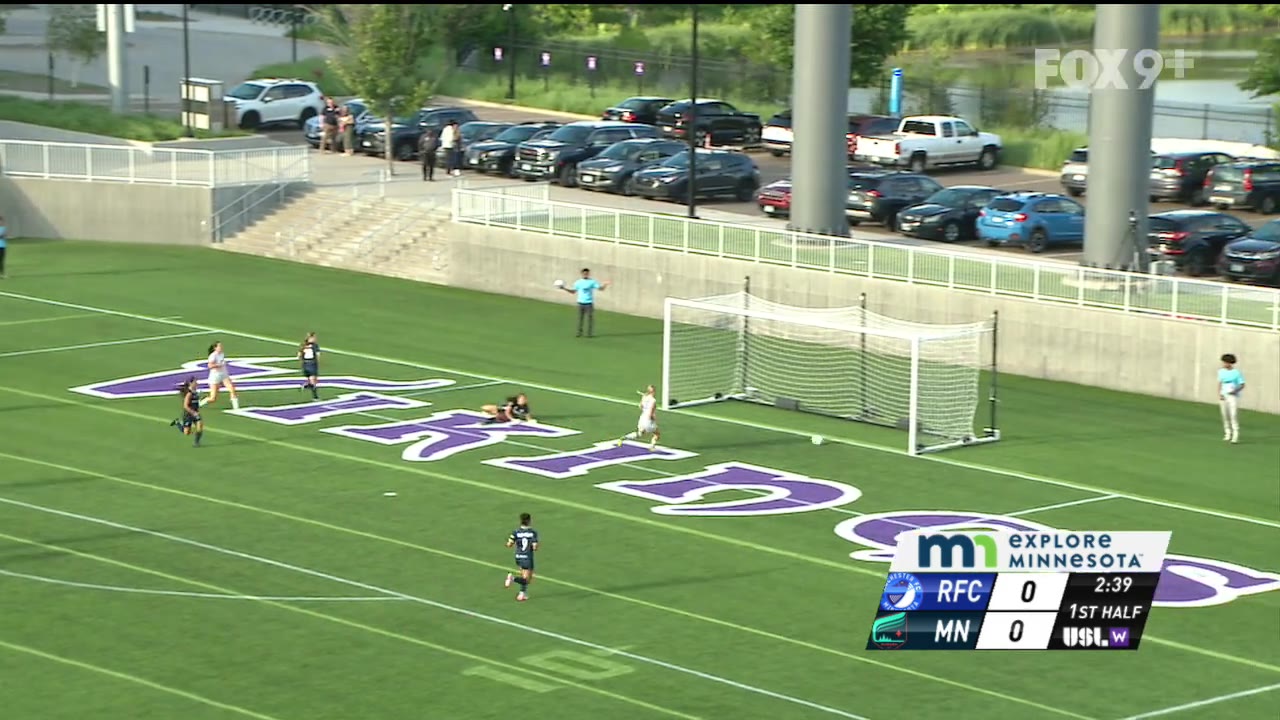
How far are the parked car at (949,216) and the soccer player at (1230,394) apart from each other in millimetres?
17869

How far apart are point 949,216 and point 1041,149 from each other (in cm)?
1777

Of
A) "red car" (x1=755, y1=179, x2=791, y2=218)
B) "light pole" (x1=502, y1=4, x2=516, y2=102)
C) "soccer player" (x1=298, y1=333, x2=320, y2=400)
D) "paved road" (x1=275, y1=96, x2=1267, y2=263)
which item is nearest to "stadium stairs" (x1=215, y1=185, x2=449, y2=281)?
"paved road" (x1=275, y1=96, x2=1267, y2=263)

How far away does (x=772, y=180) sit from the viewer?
68188 mm

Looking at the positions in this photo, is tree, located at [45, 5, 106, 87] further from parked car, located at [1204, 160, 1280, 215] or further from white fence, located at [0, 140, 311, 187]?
parked car, located at [1204, 160, 1280, 215]

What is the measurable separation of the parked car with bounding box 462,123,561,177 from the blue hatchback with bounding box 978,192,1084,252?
53.6 ft

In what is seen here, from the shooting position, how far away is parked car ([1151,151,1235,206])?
6381cm

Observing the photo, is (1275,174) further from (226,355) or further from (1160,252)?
(226,355)

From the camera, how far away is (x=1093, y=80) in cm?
4500

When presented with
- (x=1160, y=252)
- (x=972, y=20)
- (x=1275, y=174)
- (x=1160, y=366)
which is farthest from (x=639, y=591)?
(x=972, y=20)

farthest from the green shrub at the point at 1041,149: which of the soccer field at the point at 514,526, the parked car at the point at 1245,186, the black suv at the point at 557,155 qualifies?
the soccer field at the point at 514,526

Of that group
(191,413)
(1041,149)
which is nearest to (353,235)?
(191,413)

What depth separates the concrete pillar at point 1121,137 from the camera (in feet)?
146

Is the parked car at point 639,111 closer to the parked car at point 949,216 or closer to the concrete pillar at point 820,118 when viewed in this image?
the parked car at point 949,216

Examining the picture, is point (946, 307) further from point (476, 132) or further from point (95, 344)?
point (476, 132)
